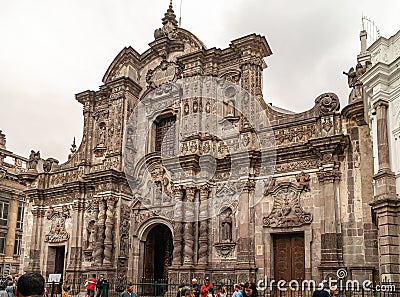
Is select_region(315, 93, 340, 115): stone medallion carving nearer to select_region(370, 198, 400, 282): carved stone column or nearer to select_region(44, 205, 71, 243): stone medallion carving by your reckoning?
select_region(370, 198, 400, 282): carved stone column

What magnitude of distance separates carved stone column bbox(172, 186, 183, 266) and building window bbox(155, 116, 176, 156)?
2.38m

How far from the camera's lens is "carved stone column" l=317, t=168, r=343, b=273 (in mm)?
15159

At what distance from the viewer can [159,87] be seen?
21.8m

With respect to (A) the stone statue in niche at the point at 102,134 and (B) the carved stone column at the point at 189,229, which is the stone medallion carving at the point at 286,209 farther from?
(A) the stone statue in niche at the point at 102,134

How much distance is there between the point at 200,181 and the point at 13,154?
2226cm

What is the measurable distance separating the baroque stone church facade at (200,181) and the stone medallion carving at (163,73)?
60 mm

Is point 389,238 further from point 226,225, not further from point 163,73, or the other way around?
point 163,73

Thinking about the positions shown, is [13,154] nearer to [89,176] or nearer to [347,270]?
[89,176]

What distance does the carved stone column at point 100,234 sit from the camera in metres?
19.8

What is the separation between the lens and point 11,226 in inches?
1368

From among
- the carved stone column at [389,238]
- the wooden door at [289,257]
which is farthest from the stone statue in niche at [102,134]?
the carved stone column at [389,238]

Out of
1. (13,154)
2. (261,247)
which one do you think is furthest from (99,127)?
(13,154)

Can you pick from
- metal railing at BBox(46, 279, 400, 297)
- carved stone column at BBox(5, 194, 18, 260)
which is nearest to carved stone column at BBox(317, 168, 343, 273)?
metal railing at BBox(46, 279, 400, 297)

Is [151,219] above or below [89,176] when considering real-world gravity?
below
